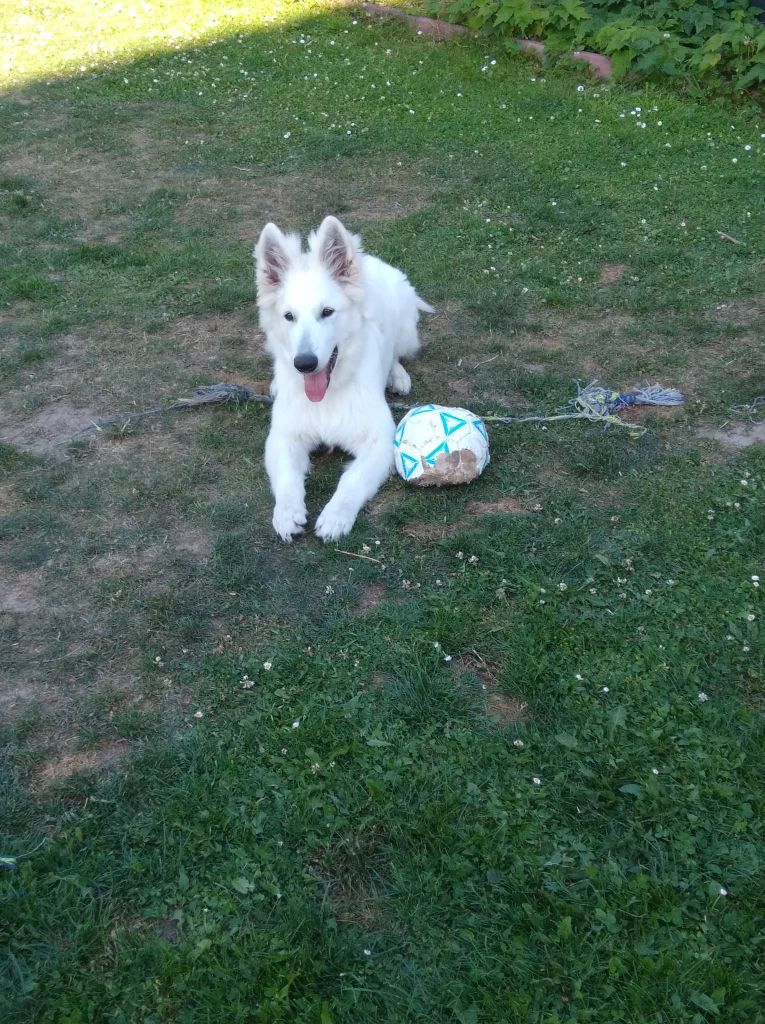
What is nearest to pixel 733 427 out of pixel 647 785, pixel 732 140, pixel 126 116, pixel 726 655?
pixel 726 655

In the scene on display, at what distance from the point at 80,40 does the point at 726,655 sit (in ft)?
41.7

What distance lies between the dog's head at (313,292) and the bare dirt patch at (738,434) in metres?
2.00

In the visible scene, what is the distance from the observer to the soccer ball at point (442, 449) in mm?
4203

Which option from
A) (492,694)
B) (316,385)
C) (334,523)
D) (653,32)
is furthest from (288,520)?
(653,32)

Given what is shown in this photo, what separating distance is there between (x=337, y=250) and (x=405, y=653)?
2.21 metres

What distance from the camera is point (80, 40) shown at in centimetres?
1218

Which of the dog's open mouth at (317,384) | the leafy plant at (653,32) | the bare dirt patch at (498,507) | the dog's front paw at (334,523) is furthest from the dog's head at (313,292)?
the leafy plant at (653,32)

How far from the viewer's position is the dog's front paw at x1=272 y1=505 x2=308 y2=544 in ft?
13.3

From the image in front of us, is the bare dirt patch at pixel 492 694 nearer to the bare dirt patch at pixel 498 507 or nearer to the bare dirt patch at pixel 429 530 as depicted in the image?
the bare dirt patch at pixel 429 530

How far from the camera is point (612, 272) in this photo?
643 centimetres

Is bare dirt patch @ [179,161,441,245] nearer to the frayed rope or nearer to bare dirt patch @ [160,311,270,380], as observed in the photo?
bare dirt patch @ [160,311,270,380]

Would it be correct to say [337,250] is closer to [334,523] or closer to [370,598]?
[334,523]

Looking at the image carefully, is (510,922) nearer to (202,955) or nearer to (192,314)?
(202,955)

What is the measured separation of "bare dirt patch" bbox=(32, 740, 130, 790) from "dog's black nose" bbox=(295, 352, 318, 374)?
195cm
